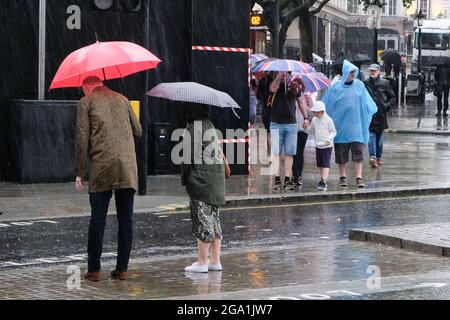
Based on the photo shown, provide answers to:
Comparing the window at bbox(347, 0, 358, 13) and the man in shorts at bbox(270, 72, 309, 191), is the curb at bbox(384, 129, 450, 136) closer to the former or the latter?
the man in shorts at bbox(270, 72, 309, 191)

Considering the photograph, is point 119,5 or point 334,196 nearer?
point 119,5

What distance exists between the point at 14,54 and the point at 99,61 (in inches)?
331

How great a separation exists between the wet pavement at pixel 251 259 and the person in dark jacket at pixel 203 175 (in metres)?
0.34

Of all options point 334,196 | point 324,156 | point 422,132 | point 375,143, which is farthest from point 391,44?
point 334,196

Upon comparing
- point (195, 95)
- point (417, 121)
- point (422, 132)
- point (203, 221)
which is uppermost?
point (195, 95)

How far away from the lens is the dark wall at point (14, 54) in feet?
59.8

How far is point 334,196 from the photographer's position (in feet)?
56.9

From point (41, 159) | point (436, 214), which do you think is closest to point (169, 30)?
point (41, 159)

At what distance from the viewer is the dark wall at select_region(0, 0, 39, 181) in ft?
59.8

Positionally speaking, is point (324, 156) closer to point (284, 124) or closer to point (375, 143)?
point (284, 124)

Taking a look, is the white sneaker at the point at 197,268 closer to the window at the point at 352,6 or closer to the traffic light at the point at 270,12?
the traffic light at the point at 270,12

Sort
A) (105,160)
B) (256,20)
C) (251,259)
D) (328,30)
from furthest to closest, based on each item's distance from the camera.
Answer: (328,30)
(256,20)
(251,259)
(105,160)

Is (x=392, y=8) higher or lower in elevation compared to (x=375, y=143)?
higher

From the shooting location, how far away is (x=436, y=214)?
1562 cm
